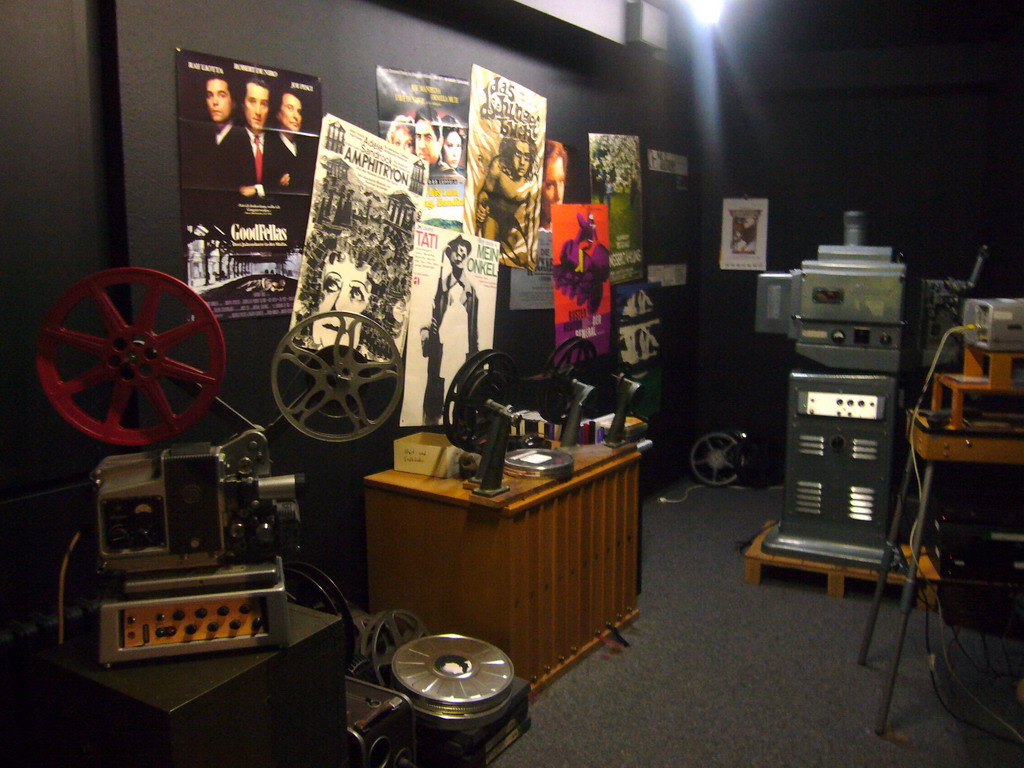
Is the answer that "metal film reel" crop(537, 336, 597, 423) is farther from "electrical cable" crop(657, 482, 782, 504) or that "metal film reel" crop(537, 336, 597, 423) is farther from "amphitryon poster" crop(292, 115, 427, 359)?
"electrical cable" crop(657, 482, 782, 504)

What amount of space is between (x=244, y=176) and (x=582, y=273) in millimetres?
2020

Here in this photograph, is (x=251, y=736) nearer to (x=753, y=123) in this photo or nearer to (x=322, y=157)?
(x=322, y=157)

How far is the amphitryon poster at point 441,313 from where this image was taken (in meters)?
3.20

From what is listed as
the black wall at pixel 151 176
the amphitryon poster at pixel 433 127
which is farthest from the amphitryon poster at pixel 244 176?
the amphitryon poster at pixel 433 127

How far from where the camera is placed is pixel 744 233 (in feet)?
18.3

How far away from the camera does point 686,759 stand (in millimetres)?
2557

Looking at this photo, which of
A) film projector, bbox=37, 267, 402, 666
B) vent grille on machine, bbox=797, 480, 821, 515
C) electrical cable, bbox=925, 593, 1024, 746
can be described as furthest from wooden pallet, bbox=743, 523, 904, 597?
film projector, bbox=37, 267, 402, 666

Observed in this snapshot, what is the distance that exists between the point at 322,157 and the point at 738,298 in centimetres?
356

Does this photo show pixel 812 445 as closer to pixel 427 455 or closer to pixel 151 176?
pixel 427 455

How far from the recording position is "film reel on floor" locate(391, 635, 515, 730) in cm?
237

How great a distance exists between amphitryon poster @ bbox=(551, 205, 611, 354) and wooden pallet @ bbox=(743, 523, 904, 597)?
128 centimetres

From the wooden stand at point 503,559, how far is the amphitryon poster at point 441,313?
14.7 inches

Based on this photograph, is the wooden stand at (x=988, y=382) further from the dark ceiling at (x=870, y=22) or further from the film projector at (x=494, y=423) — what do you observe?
the dark ceiling at (x=870, y=22)

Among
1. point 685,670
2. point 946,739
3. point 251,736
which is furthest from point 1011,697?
point 251,736
